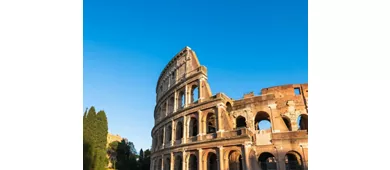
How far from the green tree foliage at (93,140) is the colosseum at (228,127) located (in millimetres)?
6513

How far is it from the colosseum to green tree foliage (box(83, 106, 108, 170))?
21.4 ft

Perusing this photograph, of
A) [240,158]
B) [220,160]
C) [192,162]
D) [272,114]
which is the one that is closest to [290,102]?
[272,114]

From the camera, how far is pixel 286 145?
16.7m

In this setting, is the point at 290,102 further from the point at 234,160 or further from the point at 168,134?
the point at 168,134

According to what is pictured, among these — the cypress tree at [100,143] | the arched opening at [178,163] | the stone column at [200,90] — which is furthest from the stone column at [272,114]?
the cypress tree at [100,143]

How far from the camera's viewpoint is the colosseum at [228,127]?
659 inches

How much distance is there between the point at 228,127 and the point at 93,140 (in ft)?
52.8

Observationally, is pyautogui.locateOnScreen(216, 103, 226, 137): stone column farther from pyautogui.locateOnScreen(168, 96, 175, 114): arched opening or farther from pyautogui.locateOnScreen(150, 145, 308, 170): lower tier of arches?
pyautogui.locateOnScreen(168, 96, 175, 114): arched opening

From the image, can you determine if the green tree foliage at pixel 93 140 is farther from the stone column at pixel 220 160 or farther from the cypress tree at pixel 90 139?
the stone column at pixel 220 160
